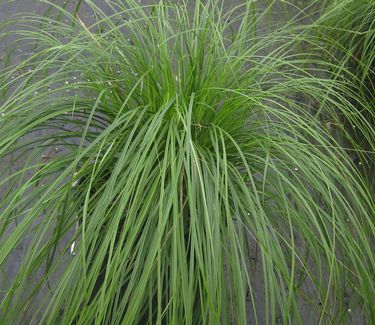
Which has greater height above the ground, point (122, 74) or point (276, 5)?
point (122, 74)

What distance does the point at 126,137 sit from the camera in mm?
1438

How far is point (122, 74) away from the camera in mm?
1557

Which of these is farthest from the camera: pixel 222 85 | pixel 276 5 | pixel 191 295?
pixel 276 5

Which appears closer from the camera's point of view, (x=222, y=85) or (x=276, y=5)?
(x=222, y=85)

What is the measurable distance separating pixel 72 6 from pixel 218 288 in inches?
67.3

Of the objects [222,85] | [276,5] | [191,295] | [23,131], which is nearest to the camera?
[191,295]

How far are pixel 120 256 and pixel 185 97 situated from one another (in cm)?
38

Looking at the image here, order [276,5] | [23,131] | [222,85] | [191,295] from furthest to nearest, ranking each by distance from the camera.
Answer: [276,5]
[222,85]
[23,131]
[191,295]

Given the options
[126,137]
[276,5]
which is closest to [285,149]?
[126,137]

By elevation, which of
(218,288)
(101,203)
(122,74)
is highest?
(122,74)

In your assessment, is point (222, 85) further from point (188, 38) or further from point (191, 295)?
point (191, 295)

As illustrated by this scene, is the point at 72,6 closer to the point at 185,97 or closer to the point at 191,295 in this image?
the point at 185,97

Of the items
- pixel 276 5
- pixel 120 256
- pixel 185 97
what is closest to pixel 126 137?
pixel 185 97

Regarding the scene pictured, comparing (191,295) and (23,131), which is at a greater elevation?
(23,131)
